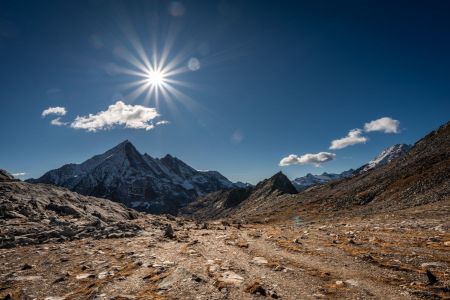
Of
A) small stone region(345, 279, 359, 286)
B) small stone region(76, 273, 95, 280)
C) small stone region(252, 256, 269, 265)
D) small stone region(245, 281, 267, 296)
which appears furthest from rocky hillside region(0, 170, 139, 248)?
small stone region(345, 279, 359, 286)

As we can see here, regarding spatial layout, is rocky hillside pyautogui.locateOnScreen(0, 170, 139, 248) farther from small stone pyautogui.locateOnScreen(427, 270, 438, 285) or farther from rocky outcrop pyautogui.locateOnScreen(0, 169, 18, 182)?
small stone pyautogui.locateOnScreen(427, 270, 438, 285)

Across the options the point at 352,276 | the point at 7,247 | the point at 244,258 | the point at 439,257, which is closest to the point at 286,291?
the point at 352,276

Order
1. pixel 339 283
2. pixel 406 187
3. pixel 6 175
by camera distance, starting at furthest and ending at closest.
→ pixel 406 187, pixel 6 175, pixel 339 283

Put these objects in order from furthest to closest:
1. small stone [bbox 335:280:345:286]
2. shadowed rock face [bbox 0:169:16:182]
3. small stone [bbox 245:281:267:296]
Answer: shadowed rock face [bbox 0:169:16:182] → small stone [bbox 335:280:345:286] → small stone [bbox 245:281:267:296]

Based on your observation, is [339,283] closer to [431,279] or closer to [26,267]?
[431,279]

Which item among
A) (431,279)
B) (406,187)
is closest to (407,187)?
(406,187)

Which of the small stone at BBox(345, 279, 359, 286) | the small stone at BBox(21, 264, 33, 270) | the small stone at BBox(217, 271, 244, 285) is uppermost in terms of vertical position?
the small stone at BBox(21, 264, 33, 270)

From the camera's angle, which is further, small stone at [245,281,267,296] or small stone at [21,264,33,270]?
small stone at [21,264,33,270]

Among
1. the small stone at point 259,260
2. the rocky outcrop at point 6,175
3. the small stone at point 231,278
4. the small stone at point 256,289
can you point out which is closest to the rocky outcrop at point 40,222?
the rocky outcrop at point 6,175

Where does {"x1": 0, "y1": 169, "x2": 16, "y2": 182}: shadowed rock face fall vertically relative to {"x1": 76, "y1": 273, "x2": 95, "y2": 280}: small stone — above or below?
above

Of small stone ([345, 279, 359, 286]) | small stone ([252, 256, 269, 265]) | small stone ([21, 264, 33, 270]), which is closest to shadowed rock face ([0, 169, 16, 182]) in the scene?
small stone ([21, 264, 33, 270])

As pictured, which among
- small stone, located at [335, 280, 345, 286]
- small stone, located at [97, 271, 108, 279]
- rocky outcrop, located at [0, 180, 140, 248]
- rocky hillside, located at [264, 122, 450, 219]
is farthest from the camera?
rocky hillside, located at [264, 122, 450, 219]

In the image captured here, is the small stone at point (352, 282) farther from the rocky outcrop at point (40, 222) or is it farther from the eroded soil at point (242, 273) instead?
the rocky outcrop at point (40, 222)

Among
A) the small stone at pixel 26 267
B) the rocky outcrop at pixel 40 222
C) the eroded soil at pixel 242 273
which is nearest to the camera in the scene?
the eroded soil at pixel 242 273
